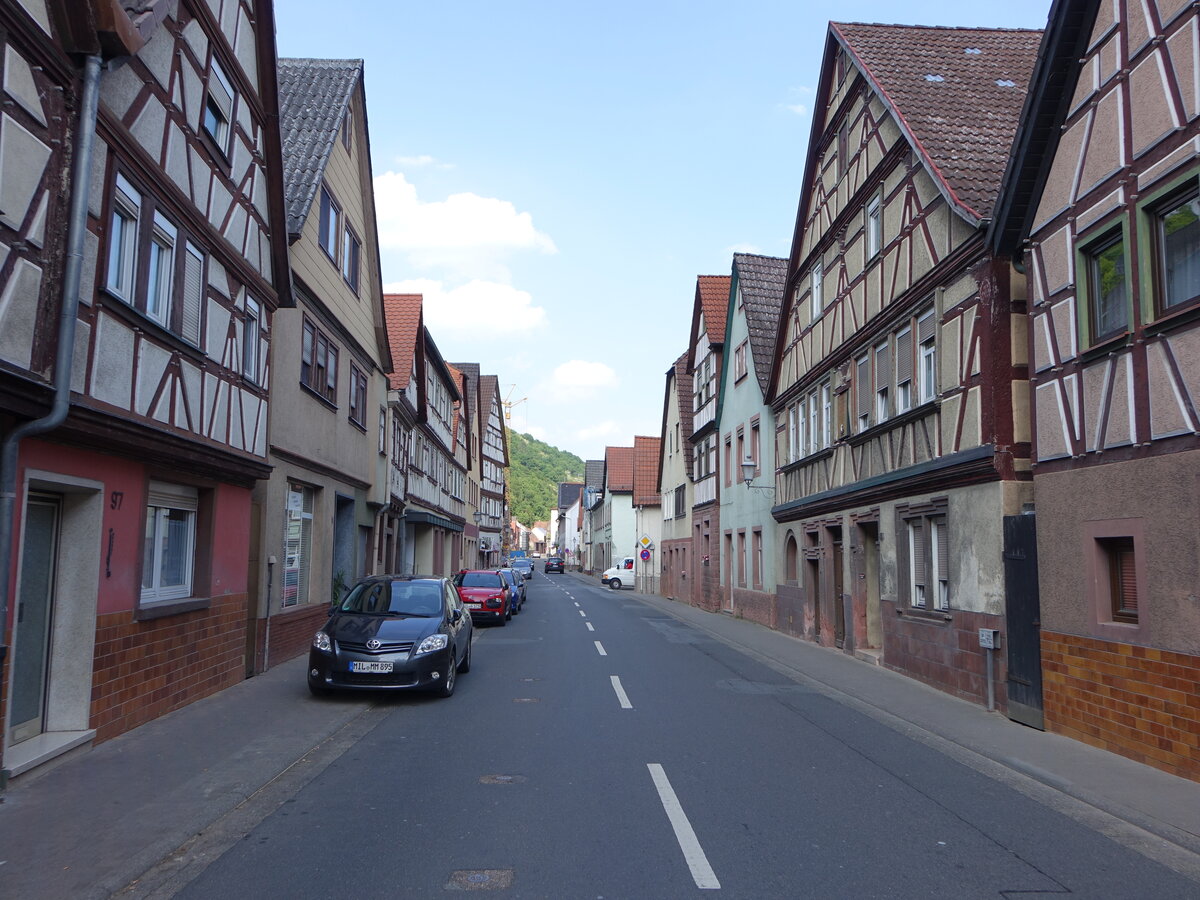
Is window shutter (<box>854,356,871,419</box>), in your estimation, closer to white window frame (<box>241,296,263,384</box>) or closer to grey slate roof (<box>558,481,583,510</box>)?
white window frame (<box>241,296,263,384</box>)

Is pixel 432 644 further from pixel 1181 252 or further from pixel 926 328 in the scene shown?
pixel 1181 252

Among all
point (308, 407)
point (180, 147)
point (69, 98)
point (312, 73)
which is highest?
point (312, 73)

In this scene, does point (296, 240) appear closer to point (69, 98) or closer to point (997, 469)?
point (69, 98)

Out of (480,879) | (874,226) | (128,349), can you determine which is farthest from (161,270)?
(874,226)

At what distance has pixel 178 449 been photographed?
10133 mm

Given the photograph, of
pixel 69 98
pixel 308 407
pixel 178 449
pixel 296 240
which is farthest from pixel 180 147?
pixel 308 407

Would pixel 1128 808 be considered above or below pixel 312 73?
below

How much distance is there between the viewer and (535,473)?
168125mm

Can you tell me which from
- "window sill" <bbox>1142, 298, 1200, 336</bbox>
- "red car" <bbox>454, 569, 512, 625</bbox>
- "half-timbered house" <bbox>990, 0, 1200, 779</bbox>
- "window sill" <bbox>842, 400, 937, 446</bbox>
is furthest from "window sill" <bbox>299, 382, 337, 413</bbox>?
"window sill" <bbox>1142, 298, 1200, 336</bbox>

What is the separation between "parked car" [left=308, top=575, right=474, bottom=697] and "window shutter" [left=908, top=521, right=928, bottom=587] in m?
7.16

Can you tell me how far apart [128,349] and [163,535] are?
2.50m

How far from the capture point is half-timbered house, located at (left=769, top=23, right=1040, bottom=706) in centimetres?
1205

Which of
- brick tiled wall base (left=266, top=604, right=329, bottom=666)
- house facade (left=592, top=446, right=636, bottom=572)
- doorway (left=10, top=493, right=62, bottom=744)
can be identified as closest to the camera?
doorway (left=10, top=493, right=62, bottom=744)

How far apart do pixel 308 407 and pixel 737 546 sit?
53.6ft
